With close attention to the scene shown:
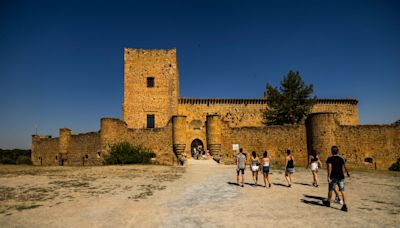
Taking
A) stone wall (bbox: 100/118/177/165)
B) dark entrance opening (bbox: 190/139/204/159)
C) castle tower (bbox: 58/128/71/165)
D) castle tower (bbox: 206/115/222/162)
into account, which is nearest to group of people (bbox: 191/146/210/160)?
dark entrance opening (bbox: 190/139/204/159)

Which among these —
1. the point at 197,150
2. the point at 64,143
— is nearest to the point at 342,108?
the point at 197,150

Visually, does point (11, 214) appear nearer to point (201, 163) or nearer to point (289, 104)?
point (201, 163)

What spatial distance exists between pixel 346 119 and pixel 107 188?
31.4 m

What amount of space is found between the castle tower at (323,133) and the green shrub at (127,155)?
12711 millimetres

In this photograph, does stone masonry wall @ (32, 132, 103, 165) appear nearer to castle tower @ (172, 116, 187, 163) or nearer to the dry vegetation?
castle tower @ (172, 116, 187, 163)

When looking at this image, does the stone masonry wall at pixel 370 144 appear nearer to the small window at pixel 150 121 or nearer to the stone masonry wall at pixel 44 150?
the small window at pixel 150 121

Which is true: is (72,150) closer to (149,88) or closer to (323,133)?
(149,88)

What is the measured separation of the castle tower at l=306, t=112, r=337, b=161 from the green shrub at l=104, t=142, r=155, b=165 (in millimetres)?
12711

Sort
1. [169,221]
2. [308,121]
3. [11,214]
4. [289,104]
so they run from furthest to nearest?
1. [289,104]
2. [308,121]
3. [11,214]
4. [169,221]

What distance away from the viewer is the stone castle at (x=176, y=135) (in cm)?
1961

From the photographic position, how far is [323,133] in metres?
19.3

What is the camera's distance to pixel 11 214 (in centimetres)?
646

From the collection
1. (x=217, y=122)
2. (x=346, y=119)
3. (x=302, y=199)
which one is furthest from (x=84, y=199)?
(x=346, y=119)

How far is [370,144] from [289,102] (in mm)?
8777
